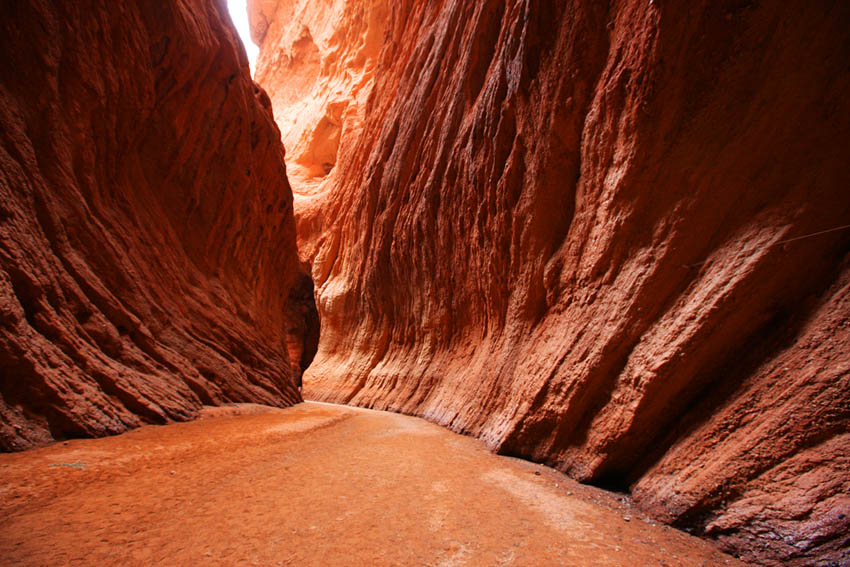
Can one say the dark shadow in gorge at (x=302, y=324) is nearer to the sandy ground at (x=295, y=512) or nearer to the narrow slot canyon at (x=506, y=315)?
the narrow slot canyon at (x=506, y=315)

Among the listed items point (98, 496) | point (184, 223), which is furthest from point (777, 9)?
point (184, 223)

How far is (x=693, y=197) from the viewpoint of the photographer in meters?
2.48

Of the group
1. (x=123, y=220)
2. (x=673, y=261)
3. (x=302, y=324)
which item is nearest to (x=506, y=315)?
(x=673, y=261)

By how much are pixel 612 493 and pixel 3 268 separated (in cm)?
453

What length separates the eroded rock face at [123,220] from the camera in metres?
2.82

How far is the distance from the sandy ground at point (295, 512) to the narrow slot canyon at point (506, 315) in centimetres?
2

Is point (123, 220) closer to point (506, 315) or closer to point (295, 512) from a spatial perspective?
point (295, 512)

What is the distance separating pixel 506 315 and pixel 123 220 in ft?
16.1

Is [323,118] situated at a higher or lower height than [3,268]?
higher

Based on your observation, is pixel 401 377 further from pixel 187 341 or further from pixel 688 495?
pixel 688 495

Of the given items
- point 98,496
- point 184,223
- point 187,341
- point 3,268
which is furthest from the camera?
point 184,223

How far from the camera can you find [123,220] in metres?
4.47

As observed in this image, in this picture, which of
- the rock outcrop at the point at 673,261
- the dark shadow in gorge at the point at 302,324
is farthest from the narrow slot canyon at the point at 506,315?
the dark shadow in gorge at the point at 302,324

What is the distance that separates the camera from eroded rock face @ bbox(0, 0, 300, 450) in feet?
9.24
